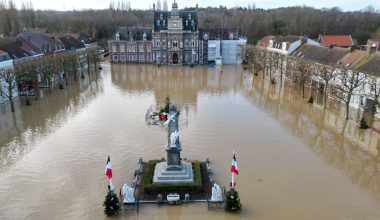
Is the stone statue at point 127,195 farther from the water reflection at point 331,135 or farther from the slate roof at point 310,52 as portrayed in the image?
the slate roof at point 310,52

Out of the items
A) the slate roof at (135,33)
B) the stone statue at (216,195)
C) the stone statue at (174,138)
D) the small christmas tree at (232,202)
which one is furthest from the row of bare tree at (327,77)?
the slate roof at (135,33)

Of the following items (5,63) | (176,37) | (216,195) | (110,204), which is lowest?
(216,195)

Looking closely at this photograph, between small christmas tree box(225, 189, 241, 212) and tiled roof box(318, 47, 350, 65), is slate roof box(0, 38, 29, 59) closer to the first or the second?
small christmas tree box(225, 189, 241, 212)

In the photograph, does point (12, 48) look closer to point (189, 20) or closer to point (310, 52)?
point (189, 20)

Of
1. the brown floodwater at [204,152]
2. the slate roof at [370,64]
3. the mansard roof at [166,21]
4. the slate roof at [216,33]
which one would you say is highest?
the mansard roof at [166,21]

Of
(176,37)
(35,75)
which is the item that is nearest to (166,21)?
(176,37)

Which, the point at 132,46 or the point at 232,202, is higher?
the point at 132,46

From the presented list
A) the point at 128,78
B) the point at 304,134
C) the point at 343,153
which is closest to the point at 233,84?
the point at 128,78
